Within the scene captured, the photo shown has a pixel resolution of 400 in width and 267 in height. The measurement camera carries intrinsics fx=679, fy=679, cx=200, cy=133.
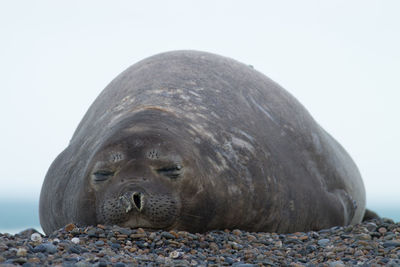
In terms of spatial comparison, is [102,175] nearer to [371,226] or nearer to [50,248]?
[50,248]

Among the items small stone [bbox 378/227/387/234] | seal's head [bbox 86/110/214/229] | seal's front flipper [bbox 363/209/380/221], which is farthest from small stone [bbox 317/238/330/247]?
seal's front flipper [bbox 363/209/380/221]

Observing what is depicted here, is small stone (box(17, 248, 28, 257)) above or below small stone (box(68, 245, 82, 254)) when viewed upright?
below

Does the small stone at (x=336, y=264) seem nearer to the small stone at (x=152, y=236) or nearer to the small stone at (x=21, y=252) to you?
the small stone at (x=152, y=236)

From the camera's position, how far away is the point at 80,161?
5.90 metres

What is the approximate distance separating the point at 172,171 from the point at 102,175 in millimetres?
540

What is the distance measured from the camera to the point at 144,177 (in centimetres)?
473

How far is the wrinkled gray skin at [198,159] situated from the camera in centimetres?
485

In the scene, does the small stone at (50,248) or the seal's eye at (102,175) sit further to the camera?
the seal's eye at (102,175)

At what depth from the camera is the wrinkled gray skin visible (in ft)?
15.9

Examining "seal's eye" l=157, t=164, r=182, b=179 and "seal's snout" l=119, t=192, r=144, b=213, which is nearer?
"seal's snout" l=119, t=192, r=144, b=213

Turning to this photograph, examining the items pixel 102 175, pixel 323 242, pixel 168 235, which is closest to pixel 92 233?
pixel 168 235

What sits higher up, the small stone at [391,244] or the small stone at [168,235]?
the small stone at [168,235]

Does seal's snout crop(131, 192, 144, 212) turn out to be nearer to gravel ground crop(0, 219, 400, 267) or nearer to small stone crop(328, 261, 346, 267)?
gravel ground crop(0, 219, 400, 267)

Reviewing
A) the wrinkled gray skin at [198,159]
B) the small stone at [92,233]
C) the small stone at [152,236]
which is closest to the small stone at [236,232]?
the wrinkled gray skin at [198,159]
